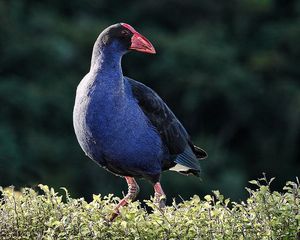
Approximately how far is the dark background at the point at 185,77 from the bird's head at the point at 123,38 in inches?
663

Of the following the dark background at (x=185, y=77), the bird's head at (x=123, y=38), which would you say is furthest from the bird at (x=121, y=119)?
the dark background at (x=185, y=77)

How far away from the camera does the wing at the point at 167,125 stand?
927 cm

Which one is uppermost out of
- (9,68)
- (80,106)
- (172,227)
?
(9,68)

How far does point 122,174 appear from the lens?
30.2ft

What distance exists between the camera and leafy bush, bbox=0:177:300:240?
7527 millimetres

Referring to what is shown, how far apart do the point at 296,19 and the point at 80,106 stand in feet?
95.0

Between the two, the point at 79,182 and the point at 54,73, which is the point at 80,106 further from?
the point at 54,73

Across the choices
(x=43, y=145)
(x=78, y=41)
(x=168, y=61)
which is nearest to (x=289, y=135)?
(x=168, y=61)

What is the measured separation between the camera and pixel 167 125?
31.4 ft

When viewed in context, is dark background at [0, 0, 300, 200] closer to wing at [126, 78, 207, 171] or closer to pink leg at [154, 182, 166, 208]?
wing at [126, 78, 207, 171]

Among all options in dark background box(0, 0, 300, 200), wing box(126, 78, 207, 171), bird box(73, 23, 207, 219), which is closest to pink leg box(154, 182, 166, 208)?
bird box(73, 23, 207, 219)

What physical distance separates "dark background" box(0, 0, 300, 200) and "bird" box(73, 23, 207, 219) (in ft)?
54.7

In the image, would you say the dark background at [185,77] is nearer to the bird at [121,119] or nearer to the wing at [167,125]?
the wing at [167,125]

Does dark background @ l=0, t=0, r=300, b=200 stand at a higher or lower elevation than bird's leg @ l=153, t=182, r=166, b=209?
higher
